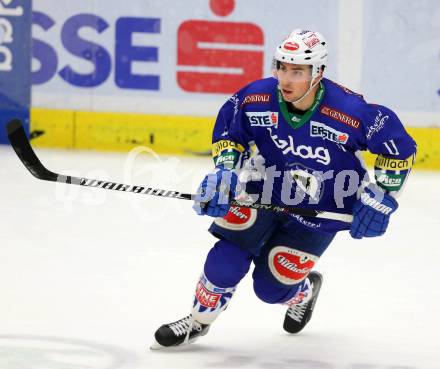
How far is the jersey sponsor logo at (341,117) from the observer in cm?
370

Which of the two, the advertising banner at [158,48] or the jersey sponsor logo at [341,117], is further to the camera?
the advertising banner at [158,48]

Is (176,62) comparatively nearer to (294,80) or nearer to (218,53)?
(218,53)

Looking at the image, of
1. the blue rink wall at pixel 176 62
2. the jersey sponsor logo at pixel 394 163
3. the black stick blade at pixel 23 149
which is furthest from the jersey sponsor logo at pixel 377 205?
the blue rink wall at pixel 176 62

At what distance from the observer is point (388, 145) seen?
365cm

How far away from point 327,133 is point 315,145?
0.07 meters

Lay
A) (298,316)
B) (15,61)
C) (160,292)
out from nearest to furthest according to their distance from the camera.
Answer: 1. (298,316)
2. (160,292)
3. (15,61)

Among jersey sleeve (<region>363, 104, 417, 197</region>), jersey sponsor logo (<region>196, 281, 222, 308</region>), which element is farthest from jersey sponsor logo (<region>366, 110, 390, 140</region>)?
jersey sponsor logo (<region>196, 281, 222, 308</region>)

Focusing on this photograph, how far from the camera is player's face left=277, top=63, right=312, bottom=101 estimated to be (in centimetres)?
368

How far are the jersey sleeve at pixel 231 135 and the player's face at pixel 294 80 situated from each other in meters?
0.20

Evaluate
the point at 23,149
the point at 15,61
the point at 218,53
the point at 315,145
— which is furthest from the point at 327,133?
the point at 15,61

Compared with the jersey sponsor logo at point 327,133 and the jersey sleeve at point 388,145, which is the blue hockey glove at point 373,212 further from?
the jersey sponsor logo at point 327,133

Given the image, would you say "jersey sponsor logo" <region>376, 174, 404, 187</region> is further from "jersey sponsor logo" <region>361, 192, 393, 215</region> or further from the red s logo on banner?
the red s logo on banner

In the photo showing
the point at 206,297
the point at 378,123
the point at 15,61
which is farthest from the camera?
the point at 15,61

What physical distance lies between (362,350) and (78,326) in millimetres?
1018
